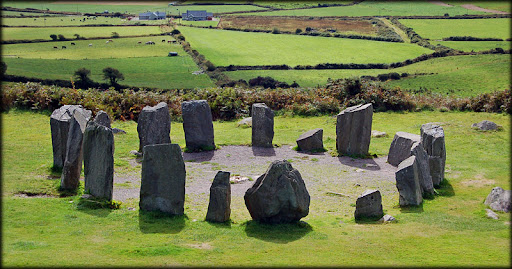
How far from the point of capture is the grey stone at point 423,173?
19.9 m

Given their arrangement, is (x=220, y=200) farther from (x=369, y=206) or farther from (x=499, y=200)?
(x=499, y=200)

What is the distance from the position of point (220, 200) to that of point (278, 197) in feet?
5.79

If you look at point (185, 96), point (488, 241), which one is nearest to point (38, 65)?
point (185, 96)

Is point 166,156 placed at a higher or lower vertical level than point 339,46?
lower

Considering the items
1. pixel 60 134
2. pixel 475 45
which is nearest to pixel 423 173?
pixel 60 134

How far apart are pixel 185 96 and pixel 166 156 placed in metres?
19.6

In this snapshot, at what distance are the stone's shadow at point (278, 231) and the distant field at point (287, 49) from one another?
5352cm

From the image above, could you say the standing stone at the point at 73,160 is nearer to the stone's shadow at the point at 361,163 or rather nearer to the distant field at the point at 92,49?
the stone's shadow at the point at 361,163

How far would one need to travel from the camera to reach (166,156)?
1702cm

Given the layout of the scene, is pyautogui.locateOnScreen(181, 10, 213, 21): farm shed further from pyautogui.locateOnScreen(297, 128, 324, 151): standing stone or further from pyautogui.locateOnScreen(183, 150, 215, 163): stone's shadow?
pyautogui.locateOnScreen(183, 150, 215, 163): stone's shadow

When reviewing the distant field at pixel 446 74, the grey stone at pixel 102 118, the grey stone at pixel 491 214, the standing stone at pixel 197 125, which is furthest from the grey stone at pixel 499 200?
the distant field at pixel 446 74

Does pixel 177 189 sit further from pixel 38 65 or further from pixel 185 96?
pixel 38 65

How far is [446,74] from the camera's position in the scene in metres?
57.2

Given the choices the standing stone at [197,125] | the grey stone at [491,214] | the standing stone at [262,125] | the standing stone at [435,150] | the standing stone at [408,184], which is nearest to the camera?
the grey stone at [491,214]
